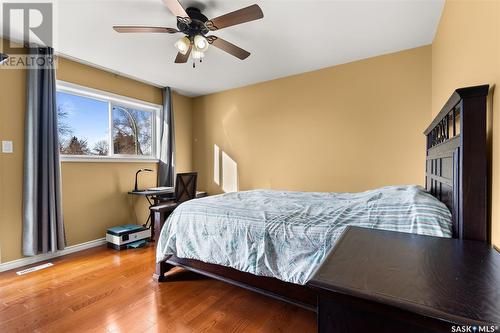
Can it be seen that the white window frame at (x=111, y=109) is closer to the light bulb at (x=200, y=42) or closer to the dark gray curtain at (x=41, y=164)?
the dark gray curtain at (x=41, y=164)

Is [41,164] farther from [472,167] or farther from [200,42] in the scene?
[472,167]

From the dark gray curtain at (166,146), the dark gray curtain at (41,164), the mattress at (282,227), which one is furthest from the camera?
the dark gray curtain at (166,146)

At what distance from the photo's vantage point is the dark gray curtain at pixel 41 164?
Answer: 2533mm

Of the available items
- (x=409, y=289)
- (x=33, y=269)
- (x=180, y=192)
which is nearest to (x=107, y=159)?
(x=180, y=192)

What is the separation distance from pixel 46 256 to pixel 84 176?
1008 millimetres

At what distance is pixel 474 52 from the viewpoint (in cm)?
126

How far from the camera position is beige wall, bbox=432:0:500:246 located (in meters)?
0.97

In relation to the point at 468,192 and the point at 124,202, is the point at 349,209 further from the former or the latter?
the point at 124,202

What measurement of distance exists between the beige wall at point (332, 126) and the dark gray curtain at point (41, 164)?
7.64ft

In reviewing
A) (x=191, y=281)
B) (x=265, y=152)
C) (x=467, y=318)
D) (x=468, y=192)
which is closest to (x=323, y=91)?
(x=265, y=152)

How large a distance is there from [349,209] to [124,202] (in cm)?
328

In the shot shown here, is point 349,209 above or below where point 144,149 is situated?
below

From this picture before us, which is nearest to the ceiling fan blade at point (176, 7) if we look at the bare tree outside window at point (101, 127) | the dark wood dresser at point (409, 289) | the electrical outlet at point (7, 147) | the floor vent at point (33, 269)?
the dark wood dresser at point (409, 289)

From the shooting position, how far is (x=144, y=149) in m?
3.95
